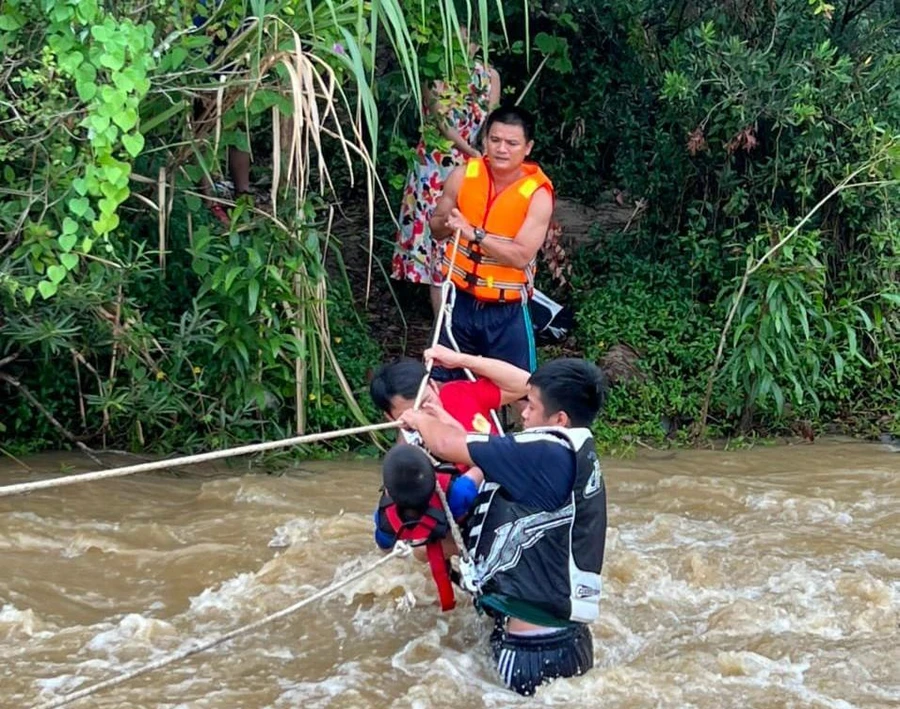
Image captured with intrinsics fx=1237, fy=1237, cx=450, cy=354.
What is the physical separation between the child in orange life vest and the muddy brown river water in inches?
12.6

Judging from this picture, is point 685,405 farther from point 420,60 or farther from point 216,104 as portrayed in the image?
point 216,104

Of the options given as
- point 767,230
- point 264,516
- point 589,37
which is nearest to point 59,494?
point 264,516

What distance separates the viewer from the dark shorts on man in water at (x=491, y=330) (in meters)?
5.25

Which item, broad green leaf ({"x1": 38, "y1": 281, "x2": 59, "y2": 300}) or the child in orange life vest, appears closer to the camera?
the child in orange life vest

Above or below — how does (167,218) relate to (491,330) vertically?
above

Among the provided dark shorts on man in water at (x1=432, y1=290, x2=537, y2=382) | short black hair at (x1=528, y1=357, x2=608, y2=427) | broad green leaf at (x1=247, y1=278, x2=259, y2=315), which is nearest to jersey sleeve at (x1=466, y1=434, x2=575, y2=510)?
short black hair at (x1=528, y1=357, x2=608, y2=427)

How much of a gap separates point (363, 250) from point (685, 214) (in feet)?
6.48

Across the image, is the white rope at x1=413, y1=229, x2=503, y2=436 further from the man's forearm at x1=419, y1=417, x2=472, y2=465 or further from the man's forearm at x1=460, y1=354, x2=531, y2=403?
the man's forearm at x1=419, y1=417, x2=472, y2=465

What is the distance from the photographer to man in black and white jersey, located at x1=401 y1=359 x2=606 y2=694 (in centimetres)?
336

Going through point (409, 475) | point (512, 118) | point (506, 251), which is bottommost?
point (409, 475)

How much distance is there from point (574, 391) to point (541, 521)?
0.37 metres

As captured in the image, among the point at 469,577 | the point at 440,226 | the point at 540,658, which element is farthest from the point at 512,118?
the point at 540,658

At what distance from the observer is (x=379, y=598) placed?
13.9 feet

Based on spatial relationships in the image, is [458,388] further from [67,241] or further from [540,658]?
[67,241]
